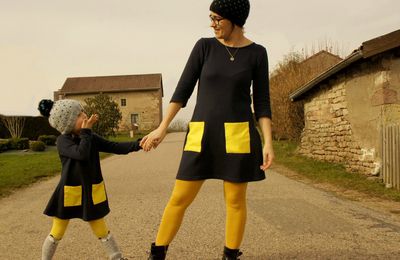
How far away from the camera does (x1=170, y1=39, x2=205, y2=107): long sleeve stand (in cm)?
268


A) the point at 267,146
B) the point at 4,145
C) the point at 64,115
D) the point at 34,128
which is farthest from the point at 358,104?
the point at 34,128

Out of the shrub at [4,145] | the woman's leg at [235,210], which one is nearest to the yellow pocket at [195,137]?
the woman's leg at [235,210]

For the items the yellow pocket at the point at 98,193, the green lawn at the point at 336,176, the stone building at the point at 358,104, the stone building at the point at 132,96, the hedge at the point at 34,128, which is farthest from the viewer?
the stone building at the point at 132,96

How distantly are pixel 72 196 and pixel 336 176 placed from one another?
24.6 feet

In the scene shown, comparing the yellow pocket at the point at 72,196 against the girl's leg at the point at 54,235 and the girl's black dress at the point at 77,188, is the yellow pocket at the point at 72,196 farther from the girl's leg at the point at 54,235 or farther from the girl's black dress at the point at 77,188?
the girl's leg at the point at 54,235

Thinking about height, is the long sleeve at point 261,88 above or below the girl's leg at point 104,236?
above

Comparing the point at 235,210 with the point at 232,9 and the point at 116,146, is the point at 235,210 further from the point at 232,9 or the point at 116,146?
the point at 232,9

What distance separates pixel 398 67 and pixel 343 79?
2.06 m

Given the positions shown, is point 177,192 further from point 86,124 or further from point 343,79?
point 343,79

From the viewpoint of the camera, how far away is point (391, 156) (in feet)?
25.0

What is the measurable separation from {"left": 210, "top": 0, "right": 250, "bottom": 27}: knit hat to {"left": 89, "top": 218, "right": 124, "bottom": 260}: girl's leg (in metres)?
1.67

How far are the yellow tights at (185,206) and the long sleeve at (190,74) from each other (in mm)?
586

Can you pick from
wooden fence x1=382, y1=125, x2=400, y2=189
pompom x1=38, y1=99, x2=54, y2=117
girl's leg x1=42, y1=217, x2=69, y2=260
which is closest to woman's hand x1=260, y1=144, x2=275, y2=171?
girl's leg x1=42, y1=217, x2=69, y2=260

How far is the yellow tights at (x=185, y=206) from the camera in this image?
→ 2588 millimetres
